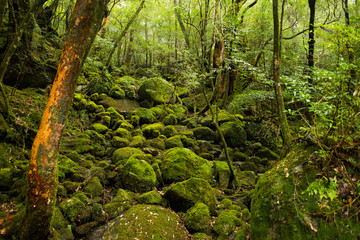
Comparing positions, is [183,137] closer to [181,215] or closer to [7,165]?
[181,215]

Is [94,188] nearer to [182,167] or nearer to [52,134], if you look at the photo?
[52,134]

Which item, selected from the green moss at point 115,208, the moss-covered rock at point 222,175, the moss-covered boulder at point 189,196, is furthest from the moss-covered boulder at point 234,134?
the green moss at point 115,208

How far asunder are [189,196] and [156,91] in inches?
377

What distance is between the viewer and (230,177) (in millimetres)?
7250

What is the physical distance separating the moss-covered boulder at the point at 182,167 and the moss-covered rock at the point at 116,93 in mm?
7208

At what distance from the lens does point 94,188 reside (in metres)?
5.06

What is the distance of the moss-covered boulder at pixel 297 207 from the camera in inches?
98.0

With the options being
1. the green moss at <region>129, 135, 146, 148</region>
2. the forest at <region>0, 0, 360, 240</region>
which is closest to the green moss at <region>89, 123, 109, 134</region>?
the forest at <region>0, 0, 360, 240</region>

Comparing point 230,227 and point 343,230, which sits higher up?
point 343,230

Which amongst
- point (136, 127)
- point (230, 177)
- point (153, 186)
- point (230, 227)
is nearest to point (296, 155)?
point (230, 227)

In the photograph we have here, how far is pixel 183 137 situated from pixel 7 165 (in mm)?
6224

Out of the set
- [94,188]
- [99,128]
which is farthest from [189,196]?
[99,128]

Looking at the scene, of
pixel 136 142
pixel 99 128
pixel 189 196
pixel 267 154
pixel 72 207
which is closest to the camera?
pixel 72 207

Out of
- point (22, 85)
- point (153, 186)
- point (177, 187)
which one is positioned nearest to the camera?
point (177, 187)
